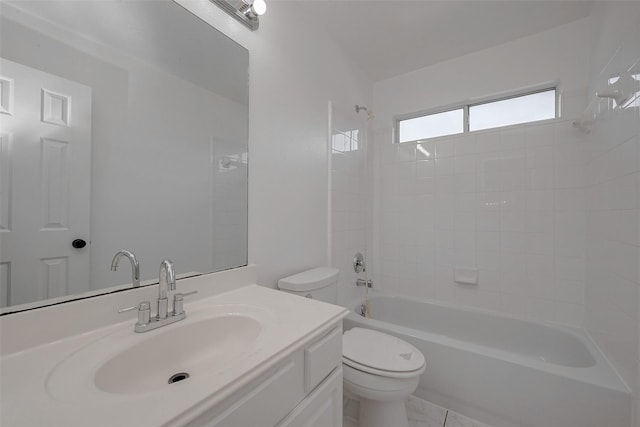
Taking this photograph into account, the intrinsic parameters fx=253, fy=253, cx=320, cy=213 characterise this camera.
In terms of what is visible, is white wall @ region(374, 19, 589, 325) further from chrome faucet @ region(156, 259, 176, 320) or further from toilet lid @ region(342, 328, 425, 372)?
chrome faucet @ region(156, 259, 176, 320)

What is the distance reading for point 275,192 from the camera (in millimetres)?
1420

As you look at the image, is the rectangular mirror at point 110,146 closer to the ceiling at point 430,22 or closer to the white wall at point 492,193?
the ceiling at point 430,22

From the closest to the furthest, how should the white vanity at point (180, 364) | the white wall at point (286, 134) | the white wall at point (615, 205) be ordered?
the white vanity at point (180, 364), the white wall at point (615, 205), the white wall at point (286, 134)

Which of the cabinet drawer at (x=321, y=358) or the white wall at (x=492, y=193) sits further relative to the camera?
the white wall at (x=492, y=193)

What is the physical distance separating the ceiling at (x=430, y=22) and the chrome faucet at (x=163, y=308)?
1709 millimetres

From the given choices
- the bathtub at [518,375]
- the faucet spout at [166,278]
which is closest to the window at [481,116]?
the bathtub at [518,375]

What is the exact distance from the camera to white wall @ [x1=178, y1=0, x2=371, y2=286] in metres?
1.31

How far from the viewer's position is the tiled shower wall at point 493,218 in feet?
5.84

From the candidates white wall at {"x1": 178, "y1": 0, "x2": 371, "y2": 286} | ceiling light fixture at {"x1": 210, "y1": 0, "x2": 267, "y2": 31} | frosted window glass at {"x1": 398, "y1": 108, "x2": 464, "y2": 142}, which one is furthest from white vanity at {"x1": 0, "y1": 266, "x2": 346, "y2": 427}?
frosted window glass at {"x1": 398, "y1": 108, "x2": 464, "y2": 142}

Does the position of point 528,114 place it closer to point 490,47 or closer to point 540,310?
point 490,47

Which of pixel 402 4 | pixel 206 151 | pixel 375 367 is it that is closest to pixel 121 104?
pixel 206 151

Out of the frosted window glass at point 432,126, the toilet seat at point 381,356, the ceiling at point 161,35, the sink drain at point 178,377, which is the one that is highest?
the frosted window glass at point 432,126

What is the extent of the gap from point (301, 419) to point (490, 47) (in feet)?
8.87

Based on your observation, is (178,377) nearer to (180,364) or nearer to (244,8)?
(180,364)
